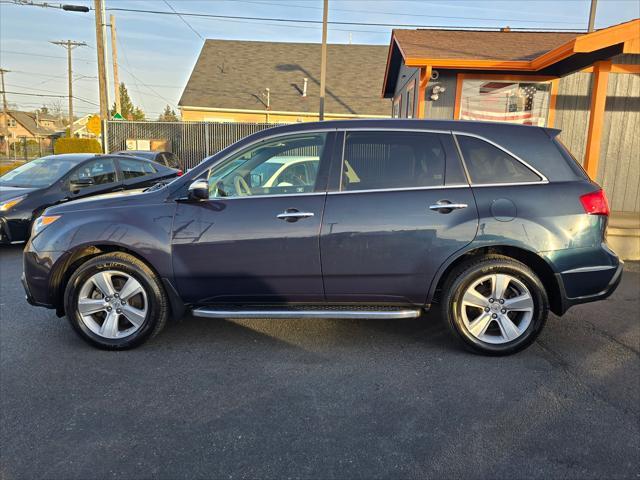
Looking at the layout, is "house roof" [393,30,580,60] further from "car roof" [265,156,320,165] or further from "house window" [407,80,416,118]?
"car roof" [265,156,320,165]

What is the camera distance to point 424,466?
253 centimetres

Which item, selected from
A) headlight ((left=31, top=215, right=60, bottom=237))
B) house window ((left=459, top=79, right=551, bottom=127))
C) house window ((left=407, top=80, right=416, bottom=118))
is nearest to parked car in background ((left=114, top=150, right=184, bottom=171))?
house window ((left=407, top=80, right=416, bottom=118))

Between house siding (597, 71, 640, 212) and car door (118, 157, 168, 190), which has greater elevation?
house siding (597, 71, 640, 212)

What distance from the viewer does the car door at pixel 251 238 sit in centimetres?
371

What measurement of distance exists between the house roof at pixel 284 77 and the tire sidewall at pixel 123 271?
2426 cm

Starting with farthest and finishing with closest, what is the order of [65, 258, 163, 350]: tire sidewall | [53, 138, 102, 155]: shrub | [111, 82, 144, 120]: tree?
[111, 82, 144, 120]: tree
[53, 138, 102, 155]: shrub
[65, 258, 163, 350]: tire sidewall

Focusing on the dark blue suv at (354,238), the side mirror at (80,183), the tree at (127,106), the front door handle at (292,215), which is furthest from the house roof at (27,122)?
the front door handle at (292,215)

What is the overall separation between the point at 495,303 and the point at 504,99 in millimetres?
7654

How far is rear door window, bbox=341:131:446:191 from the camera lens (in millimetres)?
3773

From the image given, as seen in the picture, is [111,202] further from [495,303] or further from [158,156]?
[158,156]

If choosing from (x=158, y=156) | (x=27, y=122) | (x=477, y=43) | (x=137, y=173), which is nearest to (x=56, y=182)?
(x=137, y=173)

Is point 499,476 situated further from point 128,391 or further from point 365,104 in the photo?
point 365,104

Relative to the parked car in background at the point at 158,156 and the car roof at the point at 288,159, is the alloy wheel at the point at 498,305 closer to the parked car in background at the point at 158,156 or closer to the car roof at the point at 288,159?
the car roof at the point at 288,159

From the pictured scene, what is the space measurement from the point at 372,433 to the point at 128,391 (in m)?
1.68
